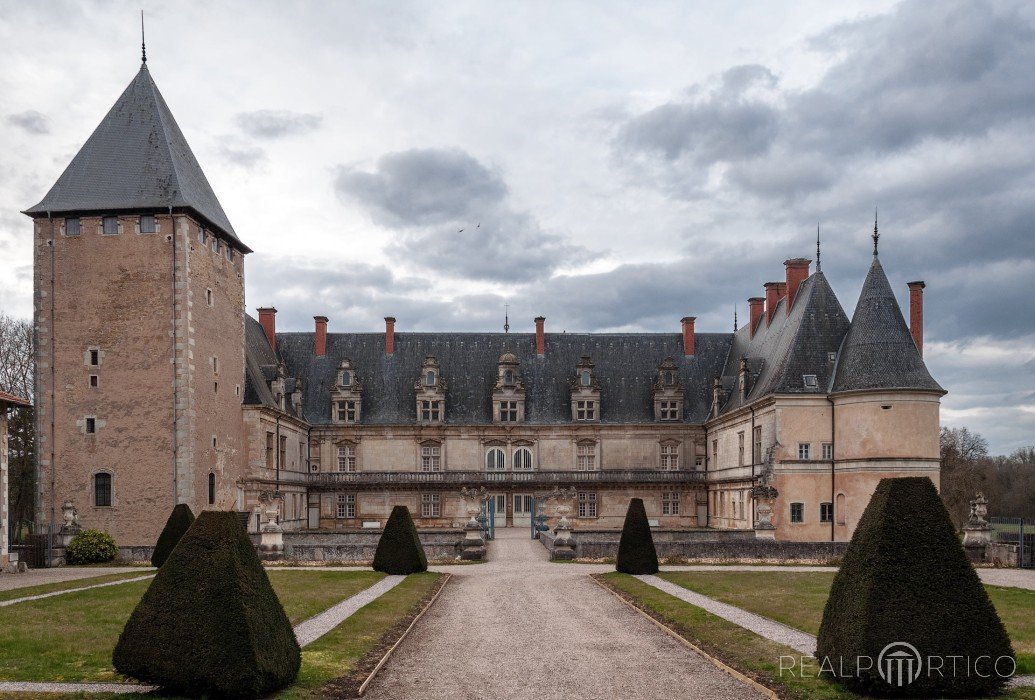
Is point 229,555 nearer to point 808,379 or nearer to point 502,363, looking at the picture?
point 808,379

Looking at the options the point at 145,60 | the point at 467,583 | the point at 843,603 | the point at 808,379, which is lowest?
the point at 467,583

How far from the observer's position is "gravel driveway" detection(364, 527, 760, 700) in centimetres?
1063

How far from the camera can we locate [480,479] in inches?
1719

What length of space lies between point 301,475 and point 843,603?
34902 millimetres

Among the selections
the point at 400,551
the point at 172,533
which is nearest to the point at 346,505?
the point at 172,533

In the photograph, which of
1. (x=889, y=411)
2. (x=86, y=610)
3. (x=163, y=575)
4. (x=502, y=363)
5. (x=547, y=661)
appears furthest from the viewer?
(x=502, y=363)

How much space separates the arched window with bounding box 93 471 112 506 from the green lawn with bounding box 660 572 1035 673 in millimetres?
18426

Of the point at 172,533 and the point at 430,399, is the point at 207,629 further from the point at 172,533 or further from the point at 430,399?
the point at 430,399

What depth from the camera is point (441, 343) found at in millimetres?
48125

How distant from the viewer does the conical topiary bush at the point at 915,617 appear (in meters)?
9.55

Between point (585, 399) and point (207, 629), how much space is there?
120 ft

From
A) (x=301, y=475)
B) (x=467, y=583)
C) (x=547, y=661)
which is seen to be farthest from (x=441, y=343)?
(x=547, y=661)

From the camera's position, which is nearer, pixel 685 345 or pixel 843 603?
pixel 843 603

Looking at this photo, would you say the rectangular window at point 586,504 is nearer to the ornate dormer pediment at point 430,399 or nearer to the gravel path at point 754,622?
the ornate dormer pediment at point 430,399
